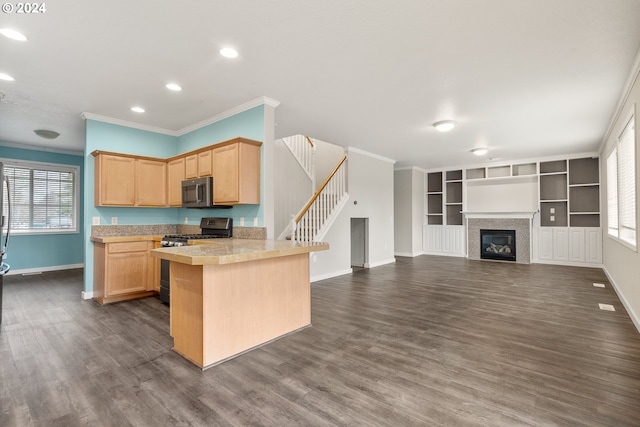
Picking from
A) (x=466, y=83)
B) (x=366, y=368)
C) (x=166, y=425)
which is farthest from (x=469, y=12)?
(x=166, y=425)

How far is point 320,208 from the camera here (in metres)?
6.20

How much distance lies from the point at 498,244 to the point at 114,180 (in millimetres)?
9165

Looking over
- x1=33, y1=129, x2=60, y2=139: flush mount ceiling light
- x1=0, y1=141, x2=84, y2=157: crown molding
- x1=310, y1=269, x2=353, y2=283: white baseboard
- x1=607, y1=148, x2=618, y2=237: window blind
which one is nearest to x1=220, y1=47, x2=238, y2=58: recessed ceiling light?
x1=310, y1=269, x2=353, y2=283: white baseboard

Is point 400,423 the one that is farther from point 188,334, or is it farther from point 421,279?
point 421,279

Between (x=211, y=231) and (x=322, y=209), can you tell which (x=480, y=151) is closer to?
(x=322, y=209)

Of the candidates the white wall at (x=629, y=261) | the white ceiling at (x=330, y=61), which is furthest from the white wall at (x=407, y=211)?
the white wall at (x=629, y=261)

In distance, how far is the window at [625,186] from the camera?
3768mm

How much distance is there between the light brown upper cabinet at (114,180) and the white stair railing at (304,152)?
140 inches

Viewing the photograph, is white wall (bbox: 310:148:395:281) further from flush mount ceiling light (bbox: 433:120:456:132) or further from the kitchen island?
the kitchen island

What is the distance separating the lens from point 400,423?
6.12 feet

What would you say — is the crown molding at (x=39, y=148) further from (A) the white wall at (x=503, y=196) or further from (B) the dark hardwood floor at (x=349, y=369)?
(A) the white wall at (x=503, y=196)

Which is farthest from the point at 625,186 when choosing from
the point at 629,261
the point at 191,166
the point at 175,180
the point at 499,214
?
the point at 175,180

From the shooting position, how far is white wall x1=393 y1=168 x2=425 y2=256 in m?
9.49

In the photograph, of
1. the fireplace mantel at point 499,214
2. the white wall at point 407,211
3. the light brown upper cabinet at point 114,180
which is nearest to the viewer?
the light brown upper cabinet at point 114,180
